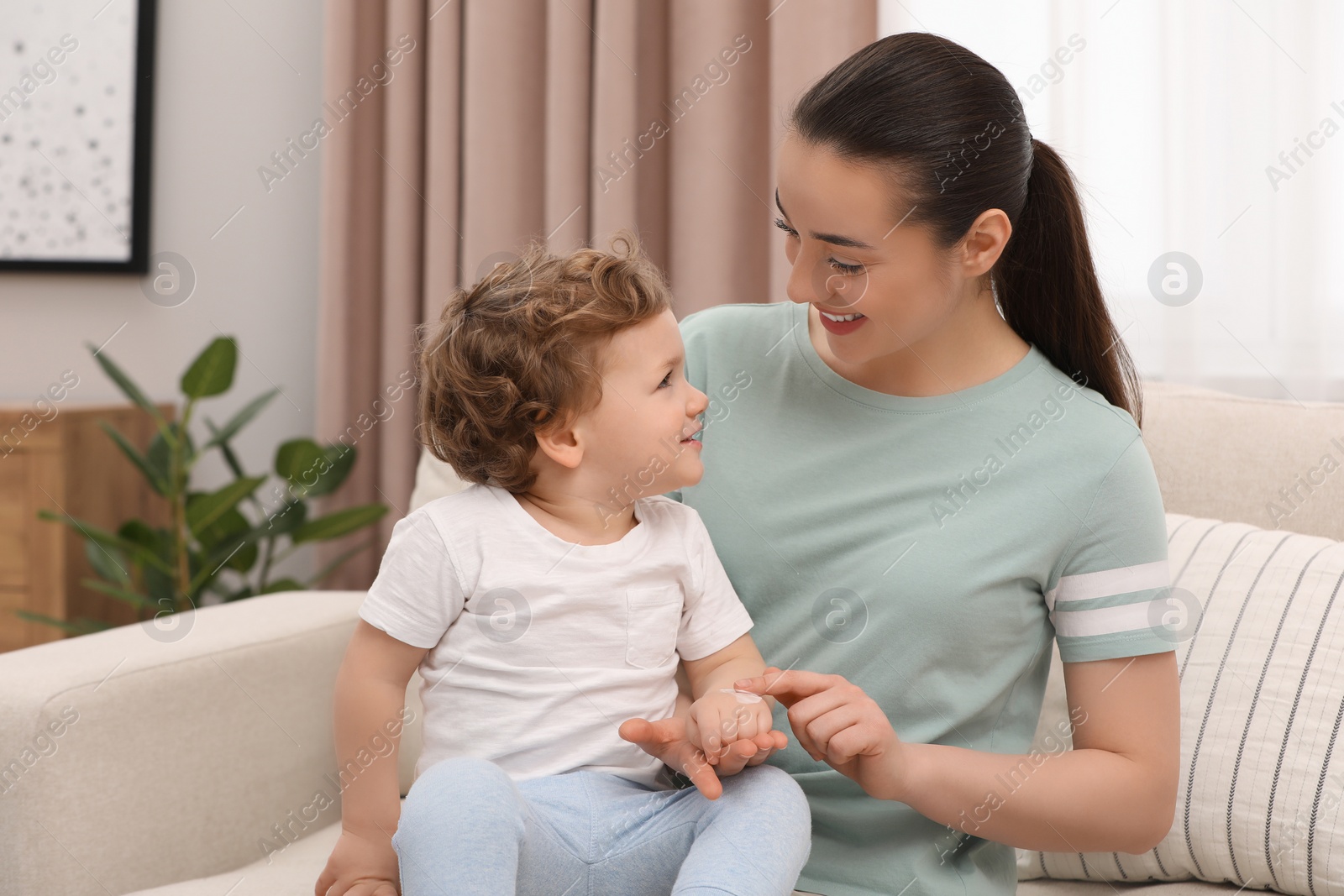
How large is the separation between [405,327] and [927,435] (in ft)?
5.03

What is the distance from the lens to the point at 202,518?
214cm

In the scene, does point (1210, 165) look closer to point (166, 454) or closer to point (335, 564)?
point (335, 564)

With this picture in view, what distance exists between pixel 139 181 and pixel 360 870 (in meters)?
2.10

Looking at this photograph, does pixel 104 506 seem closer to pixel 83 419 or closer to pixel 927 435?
pixel 83 419

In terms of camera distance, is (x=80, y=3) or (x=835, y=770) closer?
(x=835, y=770)

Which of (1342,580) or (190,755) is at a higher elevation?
(1342,580)

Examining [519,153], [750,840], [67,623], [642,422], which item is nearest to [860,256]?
[642,422]

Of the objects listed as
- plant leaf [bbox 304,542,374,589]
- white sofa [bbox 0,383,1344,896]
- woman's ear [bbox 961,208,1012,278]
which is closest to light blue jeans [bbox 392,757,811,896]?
white sofa [bbox 0,383,1344,896]

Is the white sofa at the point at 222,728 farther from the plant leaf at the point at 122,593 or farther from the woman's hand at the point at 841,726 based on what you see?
the plant leaf at the point at 122,593

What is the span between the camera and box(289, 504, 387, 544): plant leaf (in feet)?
7.10

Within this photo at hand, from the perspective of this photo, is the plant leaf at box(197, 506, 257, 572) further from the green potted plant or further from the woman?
the woman

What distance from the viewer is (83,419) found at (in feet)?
7.34

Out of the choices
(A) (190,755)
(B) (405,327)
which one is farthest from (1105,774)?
(B) (405,327)

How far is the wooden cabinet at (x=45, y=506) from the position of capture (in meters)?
2.13
